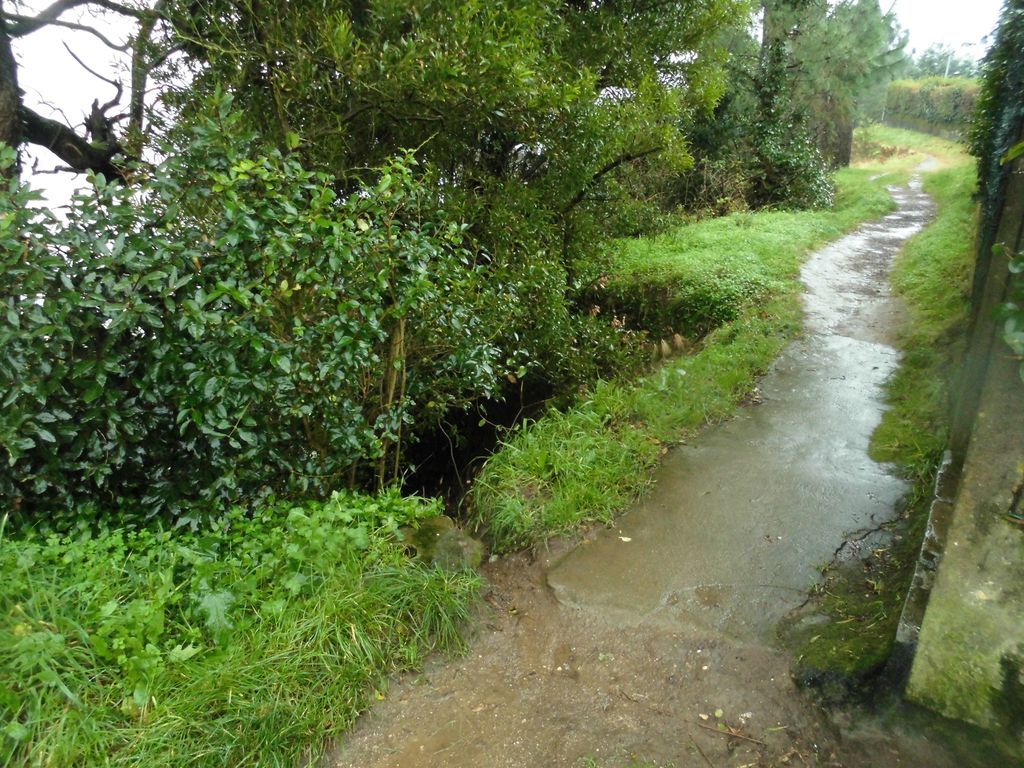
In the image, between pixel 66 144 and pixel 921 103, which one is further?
pixel 921 103

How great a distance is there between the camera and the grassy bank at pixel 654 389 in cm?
424

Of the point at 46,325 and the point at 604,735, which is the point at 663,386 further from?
the point at 46,325

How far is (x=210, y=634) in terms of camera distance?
2.83 metres

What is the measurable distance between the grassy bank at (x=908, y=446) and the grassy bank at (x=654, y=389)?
115 centimetres

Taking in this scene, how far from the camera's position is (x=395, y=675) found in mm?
3039

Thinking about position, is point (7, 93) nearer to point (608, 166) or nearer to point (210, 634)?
point (210, 634)

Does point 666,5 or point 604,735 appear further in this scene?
point 666,5

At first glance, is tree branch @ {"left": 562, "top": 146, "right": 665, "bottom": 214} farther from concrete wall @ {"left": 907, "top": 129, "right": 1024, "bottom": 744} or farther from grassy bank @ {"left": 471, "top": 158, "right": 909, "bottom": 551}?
concrete wall @ {"left": 907, "top": 129, "right": 1024, "bottom": 744}

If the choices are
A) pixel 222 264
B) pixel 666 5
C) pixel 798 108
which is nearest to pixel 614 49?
pixel 666 5

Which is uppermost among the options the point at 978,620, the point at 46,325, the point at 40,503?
the point at 46,325

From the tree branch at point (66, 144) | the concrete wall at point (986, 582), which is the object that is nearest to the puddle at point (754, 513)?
the concrete wall at point (986, 582)

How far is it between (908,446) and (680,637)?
7.78 feet

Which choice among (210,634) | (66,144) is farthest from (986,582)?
(66,144)

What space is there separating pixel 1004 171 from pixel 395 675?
445cm
